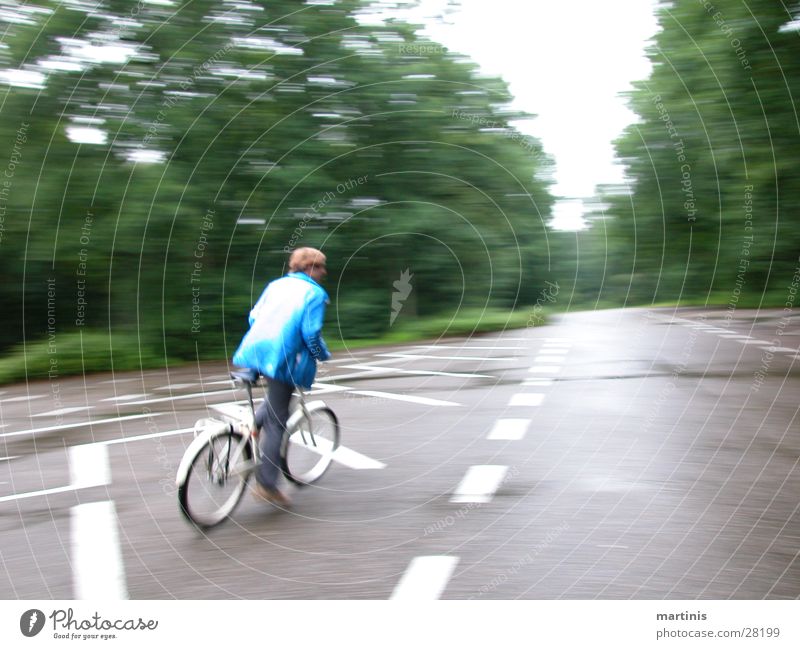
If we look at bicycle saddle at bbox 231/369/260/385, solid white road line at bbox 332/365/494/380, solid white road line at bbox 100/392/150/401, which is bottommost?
solid white road line at bbox 332/365/494/380

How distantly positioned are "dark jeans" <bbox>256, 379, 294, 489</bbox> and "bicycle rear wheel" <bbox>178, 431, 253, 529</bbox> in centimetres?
10

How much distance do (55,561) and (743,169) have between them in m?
20.4

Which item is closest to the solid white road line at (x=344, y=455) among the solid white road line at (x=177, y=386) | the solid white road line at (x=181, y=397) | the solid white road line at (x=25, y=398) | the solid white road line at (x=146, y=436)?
the solid white road line at (x=146, y=436)

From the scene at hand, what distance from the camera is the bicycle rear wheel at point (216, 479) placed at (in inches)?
233

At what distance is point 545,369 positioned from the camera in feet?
50.2

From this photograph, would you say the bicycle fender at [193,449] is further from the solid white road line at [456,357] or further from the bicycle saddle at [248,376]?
the solid white road line at [456,357]

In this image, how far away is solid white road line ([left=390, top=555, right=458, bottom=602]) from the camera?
472 centimetres

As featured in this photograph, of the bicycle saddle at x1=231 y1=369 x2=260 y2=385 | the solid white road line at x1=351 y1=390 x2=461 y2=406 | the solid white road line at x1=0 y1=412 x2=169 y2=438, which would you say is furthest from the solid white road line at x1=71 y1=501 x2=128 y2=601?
the solid white road line at x1=351 y1=390 x2=461 y2=406

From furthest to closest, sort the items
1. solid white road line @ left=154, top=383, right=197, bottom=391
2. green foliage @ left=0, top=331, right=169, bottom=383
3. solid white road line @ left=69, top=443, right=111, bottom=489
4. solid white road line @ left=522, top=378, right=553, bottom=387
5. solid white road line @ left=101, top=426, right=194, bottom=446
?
1. green foliage @ left=0, top=331, right=169, bottom=383
2. solid white road line @ left=154, top=383, right=197, bottom=391
3. solid white road line @ left=522, top=378, right=553, bottom=387
4. solid white road line @ left=101, top=426, right=194, bottom=446
5. solid white road line @ left=69, top=443, right=111, bottom=489

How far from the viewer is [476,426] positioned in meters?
10.0

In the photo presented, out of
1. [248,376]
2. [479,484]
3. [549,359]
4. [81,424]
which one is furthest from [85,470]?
[549,359]

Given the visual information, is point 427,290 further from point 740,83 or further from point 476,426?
point 476,426

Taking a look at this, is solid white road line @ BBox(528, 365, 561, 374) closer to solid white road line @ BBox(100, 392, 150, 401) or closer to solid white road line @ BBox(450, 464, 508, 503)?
solid white road line @ BBox(100, 392, 150, 401)

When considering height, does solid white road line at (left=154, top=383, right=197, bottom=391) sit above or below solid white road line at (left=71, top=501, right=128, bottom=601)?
below
